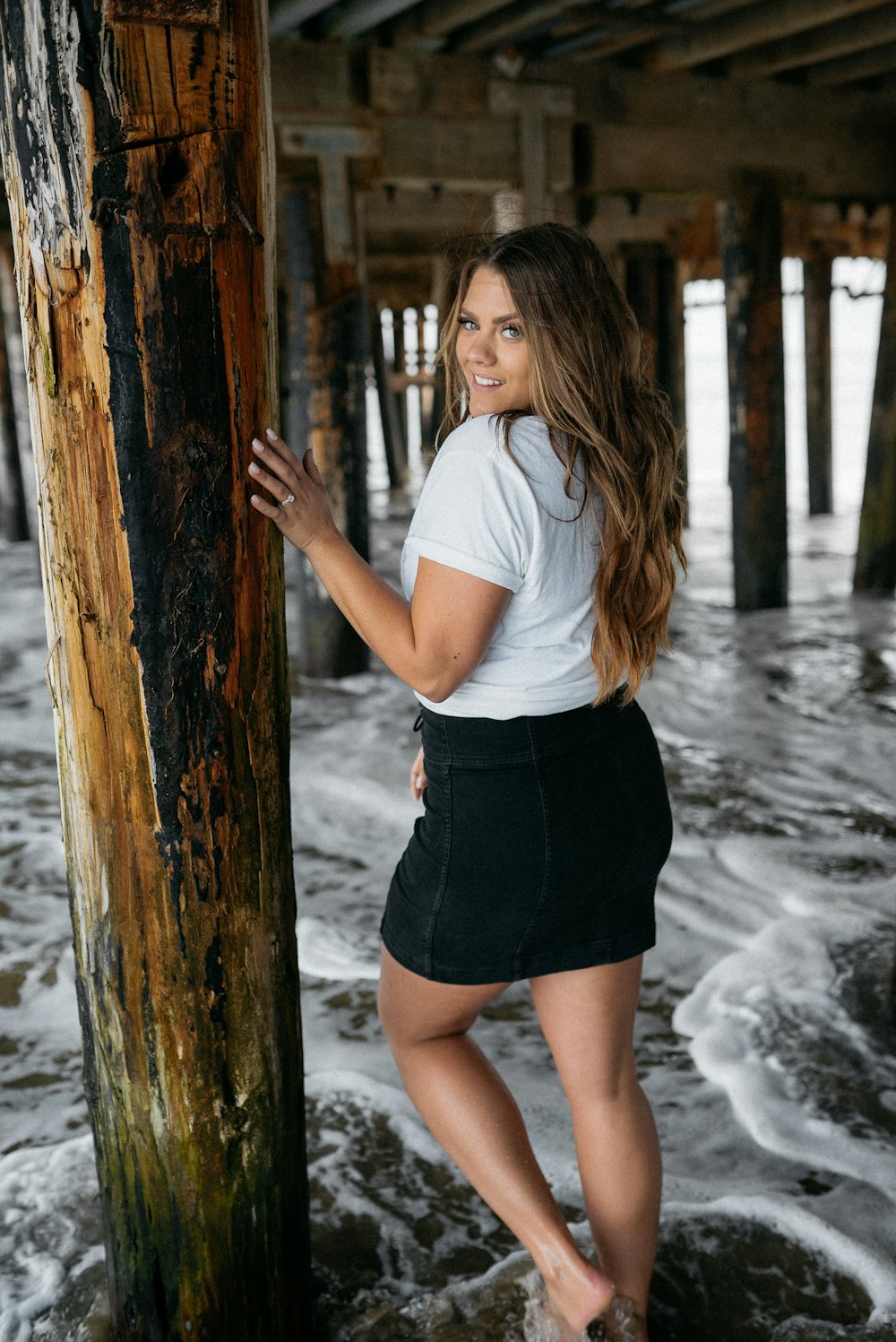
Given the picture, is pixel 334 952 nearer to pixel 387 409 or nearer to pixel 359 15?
pixel 359 15

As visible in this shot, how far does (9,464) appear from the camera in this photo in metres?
12.2

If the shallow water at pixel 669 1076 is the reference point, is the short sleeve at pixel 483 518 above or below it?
above

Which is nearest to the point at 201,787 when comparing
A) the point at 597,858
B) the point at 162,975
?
the point at 162,975

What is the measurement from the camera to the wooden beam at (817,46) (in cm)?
593

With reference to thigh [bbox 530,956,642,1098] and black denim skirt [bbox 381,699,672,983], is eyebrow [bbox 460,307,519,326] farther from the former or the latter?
thigh [bbox 530,956,642,1098]

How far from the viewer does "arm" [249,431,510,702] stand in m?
1.58

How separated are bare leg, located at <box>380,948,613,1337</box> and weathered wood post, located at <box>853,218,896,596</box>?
22.5ft

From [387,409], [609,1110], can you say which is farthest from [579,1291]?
[387,409]

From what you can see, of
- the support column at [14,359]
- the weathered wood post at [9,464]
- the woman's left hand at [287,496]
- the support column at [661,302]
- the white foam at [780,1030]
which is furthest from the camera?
the weathered wood post at [9,464]

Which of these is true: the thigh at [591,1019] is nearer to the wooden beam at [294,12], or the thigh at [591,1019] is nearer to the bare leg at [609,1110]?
the bare leg at [609,1110]

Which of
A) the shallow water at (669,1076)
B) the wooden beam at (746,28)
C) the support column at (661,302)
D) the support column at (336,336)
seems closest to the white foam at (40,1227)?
the shallow water at (669,1076)

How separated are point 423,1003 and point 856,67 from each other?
6.77 metres

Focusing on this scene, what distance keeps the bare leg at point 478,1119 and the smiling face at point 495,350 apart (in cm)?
85

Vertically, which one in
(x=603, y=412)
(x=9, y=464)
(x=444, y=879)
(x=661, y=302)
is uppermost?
(x=661, y=302)
